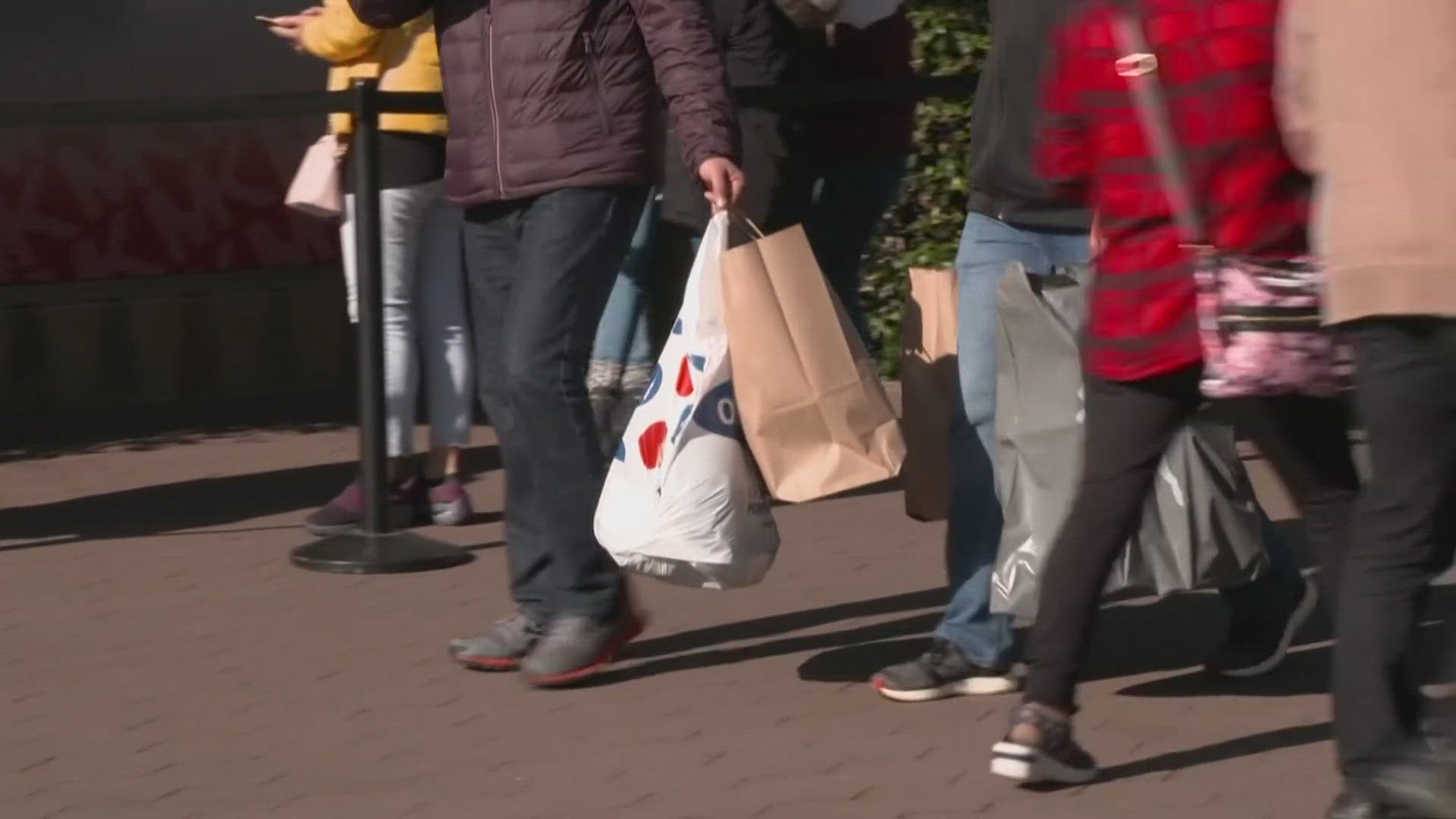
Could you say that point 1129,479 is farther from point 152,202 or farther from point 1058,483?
point 152,202

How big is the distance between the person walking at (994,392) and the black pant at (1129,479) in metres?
0.61

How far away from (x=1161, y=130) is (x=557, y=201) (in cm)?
149

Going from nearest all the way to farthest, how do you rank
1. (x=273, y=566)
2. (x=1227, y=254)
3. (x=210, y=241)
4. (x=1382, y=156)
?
1. (x=1382, y=156)
2. (x=1227, y=254)
3. (x=273, y=566)
4. (x=210, y=241)

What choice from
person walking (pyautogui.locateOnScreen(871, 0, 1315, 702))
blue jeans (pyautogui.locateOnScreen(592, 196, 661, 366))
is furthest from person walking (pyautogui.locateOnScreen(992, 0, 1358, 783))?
blue jeans (pyautogui.locateOnScreen(592, 196, 661, 366))

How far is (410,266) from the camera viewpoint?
7.40m

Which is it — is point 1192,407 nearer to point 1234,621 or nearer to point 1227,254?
point 1227,254

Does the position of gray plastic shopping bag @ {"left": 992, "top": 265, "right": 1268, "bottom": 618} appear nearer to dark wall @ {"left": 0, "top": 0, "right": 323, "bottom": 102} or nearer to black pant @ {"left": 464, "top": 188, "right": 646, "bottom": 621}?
black pant @ {"left": 464, "top": 188, "right": 646, "bottom": 621}

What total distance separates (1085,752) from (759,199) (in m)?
2.74

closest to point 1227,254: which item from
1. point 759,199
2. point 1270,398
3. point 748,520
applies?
point 1270,398

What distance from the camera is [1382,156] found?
13.0 feet

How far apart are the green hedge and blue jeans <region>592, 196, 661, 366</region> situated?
5.96 ft

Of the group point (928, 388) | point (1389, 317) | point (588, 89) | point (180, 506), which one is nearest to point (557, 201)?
point (588, 89)

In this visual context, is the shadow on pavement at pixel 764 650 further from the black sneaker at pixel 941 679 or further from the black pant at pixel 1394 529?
the black pant at pixel 1394 529

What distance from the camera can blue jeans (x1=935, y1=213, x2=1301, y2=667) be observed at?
5289 mm
